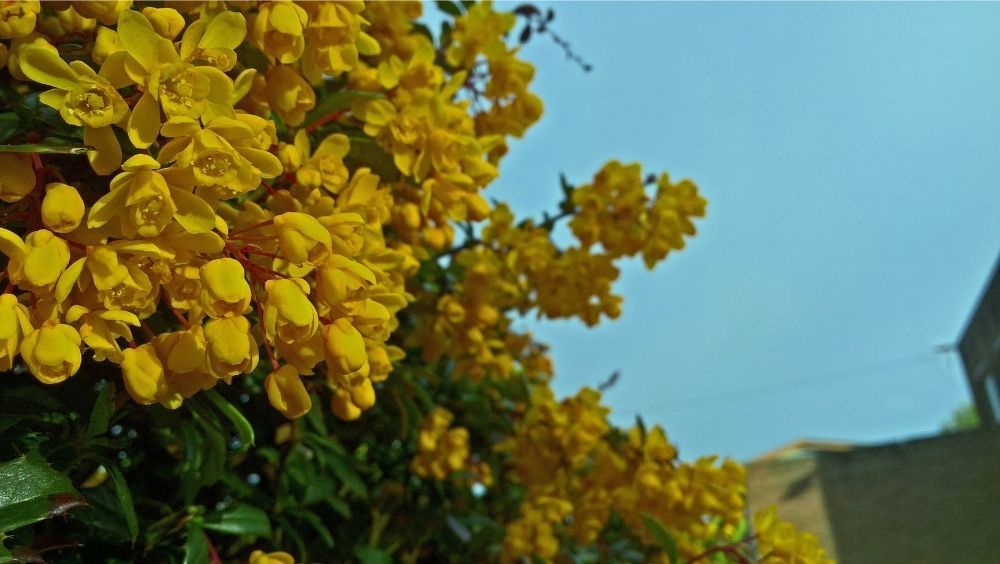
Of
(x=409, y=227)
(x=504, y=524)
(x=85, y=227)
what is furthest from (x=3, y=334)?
(x=504, y=524)

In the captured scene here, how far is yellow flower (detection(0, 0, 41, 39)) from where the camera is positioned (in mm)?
593

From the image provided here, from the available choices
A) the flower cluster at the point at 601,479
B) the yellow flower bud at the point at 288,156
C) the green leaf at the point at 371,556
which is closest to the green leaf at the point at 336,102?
the yellow flower bud at the point at 288,156

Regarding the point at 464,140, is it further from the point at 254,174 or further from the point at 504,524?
Result: the point at 504,524

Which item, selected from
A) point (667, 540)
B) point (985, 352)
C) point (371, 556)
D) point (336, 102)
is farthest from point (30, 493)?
point (985, 352)

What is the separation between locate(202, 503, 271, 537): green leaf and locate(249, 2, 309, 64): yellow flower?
0.49m

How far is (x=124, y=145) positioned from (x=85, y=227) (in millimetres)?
75

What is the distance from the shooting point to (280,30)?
2.24 ft

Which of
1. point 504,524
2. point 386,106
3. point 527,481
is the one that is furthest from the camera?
point 504,524

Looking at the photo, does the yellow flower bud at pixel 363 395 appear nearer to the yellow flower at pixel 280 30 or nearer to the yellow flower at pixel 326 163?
the yellow flower at pixel 326 163

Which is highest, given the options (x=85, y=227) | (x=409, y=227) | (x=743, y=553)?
(x=409, y=227)

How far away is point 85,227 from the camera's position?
0.59m

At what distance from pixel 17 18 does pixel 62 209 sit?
5.9 inches

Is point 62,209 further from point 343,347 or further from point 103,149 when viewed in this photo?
point 343,347

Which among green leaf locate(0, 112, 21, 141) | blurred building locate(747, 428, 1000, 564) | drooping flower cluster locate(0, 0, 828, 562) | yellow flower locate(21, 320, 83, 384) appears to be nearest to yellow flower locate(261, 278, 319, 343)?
drooping flower cluster locate(0, 0, 828, 562)
